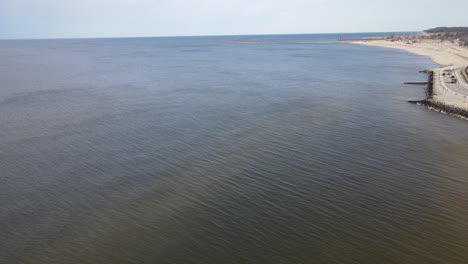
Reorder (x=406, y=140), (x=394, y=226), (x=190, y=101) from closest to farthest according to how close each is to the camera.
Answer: (x=394, y=226) < (x=406, y=140) < (x=190, y=101)

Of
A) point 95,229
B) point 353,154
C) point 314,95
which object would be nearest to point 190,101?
point 314,95

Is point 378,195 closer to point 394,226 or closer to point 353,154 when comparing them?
point 394,226

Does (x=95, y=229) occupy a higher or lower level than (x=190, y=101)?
lower

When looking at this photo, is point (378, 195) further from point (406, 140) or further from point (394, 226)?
point (406, 140)

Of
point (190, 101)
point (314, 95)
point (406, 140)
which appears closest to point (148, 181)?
point (406, 140)

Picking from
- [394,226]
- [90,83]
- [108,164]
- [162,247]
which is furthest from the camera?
[90,83]

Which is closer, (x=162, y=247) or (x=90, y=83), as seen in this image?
(x=162, y=247)
